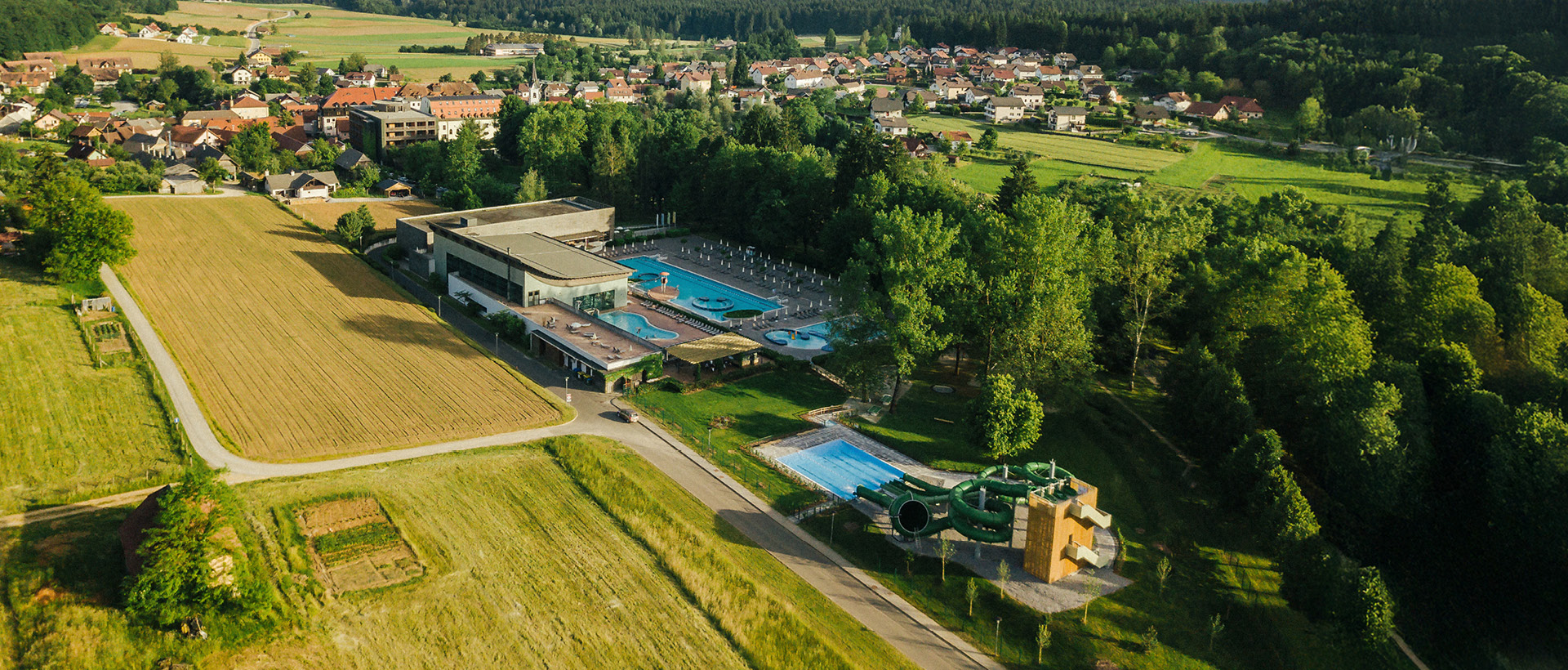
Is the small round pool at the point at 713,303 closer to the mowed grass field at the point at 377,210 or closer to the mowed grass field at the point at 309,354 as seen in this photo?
the mowed grass field at the point at 309,354

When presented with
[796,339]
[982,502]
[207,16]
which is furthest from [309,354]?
[207,16]

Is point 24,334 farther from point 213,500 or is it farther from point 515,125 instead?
point 515,125

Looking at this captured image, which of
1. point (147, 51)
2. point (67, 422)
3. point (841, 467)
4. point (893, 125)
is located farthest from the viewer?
point (147, 51)

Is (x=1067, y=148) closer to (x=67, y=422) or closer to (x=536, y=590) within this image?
(x=536, y=590)

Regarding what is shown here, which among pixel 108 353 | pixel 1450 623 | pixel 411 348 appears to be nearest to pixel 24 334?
pixel 108 353

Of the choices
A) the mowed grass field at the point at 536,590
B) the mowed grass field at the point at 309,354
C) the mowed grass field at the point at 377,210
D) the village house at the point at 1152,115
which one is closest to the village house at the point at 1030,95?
the village house at the point at 1152,115

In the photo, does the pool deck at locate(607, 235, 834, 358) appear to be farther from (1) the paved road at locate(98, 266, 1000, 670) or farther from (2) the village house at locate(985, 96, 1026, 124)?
(2) the village house at locate(985, 96, 1026, 124)
